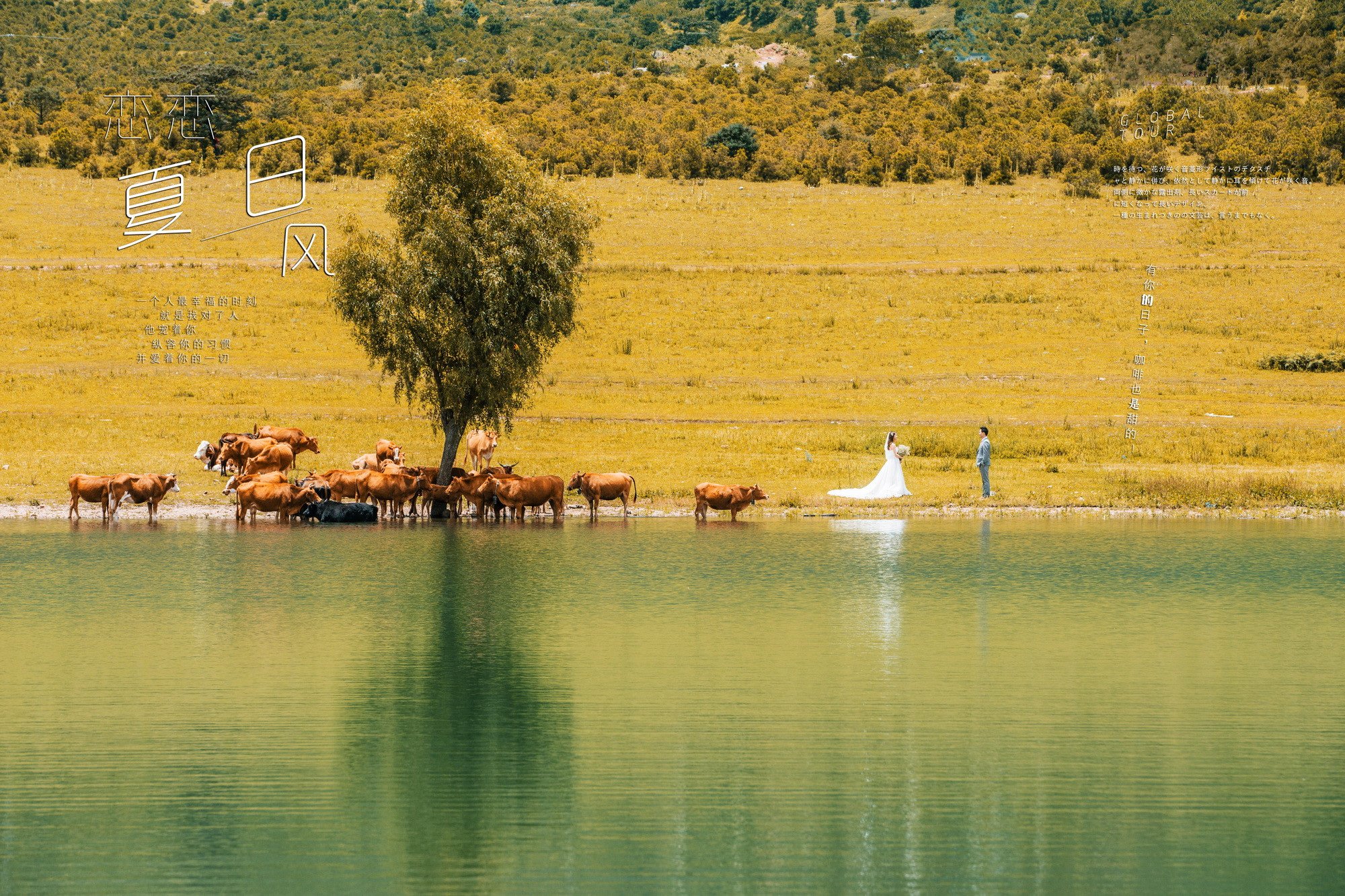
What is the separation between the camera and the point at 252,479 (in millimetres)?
41531

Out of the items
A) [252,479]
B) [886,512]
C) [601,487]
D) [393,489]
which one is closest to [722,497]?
[601,487]

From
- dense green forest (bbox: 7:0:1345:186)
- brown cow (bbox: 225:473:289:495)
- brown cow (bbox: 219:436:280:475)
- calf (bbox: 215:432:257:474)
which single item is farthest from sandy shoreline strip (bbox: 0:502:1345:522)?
dense green forest (bbox: 7:0:1345:186)

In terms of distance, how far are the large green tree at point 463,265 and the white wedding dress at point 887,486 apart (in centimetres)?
1022

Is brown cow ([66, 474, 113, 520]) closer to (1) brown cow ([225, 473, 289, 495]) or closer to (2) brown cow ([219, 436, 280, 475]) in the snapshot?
(1) brown cow ([225, 473, 289, 495])

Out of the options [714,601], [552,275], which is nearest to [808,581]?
[714,601]

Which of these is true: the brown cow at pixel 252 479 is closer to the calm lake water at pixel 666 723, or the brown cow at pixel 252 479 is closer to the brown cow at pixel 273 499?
the brown cow at pixel 273 499

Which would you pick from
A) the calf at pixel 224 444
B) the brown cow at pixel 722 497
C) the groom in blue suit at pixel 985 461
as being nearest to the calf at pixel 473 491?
the brown cow at pixel 722 497

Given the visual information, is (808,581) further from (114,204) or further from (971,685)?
(114,204)

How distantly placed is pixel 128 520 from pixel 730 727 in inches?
1051

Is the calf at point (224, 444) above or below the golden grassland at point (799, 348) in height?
below

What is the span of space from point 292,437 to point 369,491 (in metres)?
5.95

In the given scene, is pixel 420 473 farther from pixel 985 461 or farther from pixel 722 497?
pixel 985 461

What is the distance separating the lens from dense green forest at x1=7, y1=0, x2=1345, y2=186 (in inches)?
4577

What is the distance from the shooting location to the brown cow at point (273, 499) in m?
40.1
